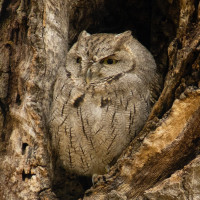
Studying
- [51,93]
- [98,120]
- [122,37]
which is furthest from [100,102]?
[122,37]

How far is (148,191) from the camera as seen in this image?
181 cm

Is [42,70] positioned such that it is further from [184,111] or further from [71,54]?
[184,111]

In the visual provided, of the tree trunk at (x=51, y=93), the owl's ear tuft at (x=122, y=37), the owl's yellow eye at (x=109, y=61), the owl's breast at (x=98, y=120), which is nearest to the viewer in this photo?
the tree trunk at (x=51, y=93)

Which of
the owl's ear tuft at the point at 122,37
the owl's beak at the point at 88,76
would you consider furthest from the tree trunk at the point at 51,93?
the owl's ear tuft at the point at 122,37

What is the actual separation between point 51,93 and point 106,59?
0.48 meters

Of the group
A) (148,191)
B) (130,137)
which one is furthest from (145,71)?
(148,191)

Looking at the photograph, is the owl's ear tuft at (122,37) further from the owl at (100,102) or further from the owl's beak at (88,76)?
the owl's beak at (88,76)

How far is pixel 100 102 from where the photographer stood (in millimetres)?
2340

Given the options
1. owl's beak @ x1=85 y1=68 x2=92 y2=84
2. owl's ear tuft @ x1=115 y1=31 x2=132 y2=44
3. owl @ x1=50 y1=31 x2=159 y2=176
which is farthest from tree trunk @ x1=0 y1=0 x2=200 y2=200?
owl's ear tuft @ x1=115 y1=31 x2=132 y2=44

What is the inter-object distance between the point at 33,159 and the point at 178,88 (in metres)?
1.05

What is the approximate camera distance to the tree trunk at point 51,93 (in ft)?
6.02

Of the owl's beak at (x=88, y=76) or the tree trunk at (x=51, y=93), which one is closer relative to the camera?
the tree trunk at (x=51, y=93)

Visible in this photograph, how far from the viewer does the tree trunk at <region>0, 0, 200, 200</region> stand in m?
1.83

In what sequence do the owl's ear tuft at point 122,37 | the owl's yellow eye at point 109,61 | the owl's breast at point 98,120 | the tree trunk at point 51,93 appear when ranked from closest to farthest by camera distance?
the tree trunk at point 51,93
the owl's breast at point 98,120
the owl's yellow eye at point 109,61
the owl's ear tuft at point 122,37
